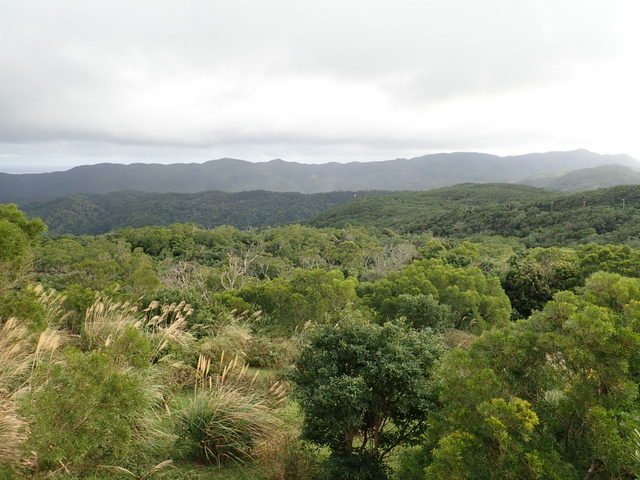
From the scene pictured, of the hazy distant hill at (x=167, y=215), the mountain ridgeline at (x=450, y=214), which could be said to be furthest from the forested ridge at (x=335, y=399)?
the hazy distant hill at (x=167, y=215)

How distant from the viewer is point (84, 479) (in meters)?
3.75

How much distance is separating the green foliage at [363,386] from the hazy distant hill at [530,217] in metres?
47.6

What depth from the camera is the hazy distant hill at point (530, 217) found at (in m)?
56.7

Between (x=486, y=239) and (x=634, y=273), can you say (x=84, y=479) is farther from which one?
(x=486, y=239)

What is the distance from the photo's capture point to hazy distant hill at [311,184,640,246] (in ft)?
186

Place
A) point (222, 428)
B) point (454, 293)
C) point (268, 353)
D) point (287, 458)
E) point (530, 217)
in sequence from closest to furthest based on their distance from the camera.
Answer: point (287, 458) < point (222, 428) < point (268, 353) < point (454, 293) < point (530, 217)

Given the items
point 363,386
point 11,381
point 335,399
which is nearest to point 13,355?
point 11,381

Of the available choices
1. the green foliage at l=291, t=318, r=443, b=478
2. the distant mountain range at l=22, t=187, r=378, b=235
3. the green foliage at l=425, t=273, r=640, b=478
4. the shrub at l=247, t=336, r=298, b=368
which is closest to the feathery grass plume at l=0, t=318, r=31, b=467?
the green foliage at l=291, t=318, r=443, b=478

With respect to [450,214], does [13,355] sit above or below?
above

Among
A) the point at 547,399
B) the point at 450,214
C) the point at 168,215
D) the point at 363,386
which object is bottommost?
the point at 168,215

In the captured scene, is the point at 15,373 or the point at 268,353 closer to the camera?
the point at 15,373

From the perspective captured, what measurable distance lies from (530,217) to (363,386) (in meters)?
77.8

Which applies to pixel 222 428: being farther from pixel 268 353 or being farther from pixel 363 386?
pixel 268 353

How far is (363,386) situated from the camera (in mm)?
4180
